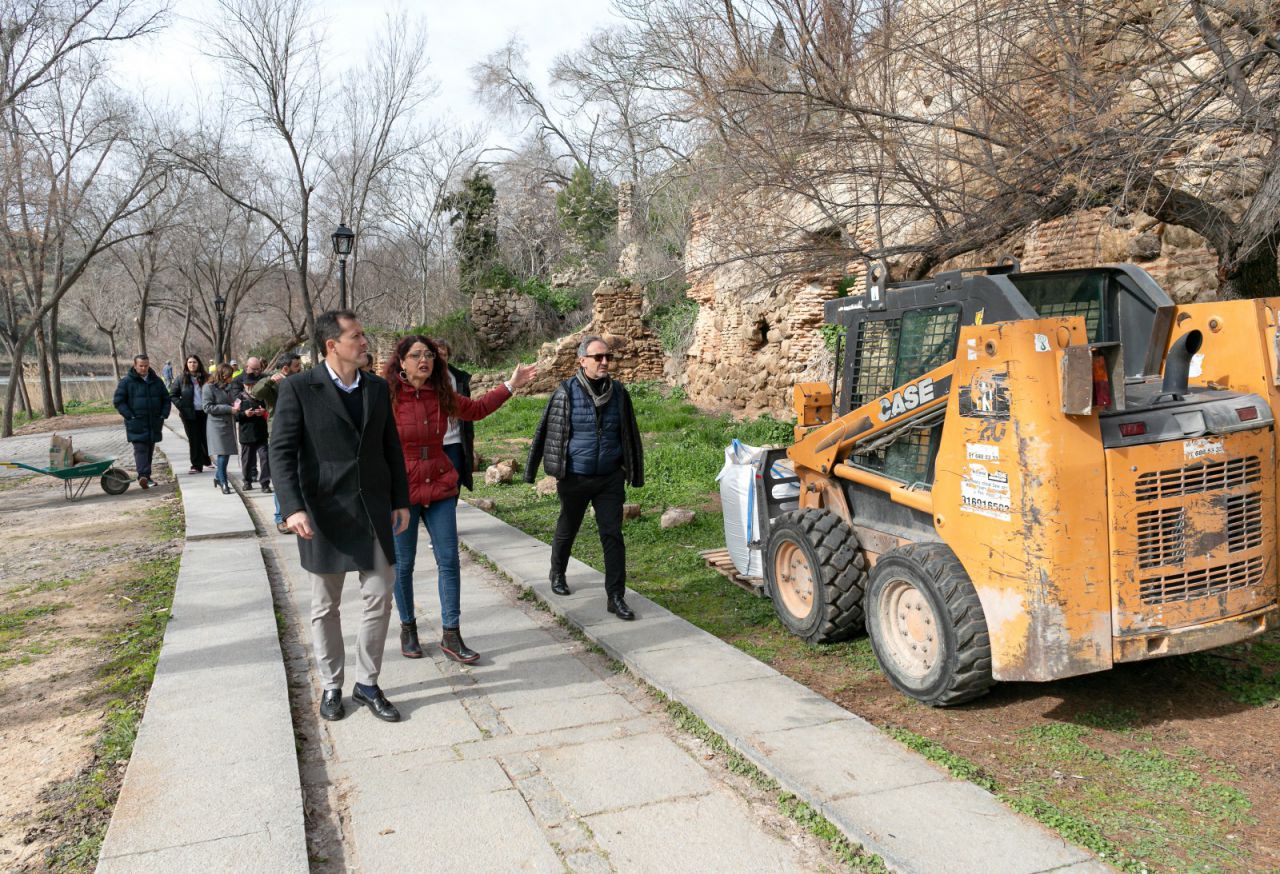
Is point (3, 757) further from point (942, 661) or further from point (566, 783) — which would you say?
point (942, 661)

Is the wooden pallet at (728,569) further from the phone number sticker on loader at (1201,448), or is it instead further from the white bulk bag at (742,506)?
the phone number sticker on loader at (1201,448)

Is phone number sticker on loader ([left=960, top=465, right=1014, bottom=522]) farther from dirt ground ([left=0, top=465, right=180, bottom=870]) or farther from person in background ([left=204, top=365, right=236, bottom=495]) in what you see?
person in background ([left=204, top=365, right=236, bottom=495])

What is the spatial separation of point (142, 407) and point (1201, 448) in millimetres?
12467

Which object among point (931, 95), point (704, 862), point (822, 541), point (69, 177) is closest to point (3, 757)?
point (704, 862)

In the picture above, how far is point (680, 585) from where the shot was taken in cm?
696

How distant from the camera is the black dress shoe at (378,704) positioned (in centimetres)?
436

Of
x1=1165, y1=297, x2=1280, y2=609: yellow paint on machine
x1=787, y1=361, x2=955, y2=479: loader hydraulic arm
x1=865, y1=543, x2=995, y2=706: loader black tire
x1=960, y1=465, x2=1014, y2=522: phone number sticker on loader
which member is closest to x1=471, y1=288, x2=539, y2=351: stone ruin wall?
x1=787, y1=361, x2=955, y2=479: loader hydraulic arm

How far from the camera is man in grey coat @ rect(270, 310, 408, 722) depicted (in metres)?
4.22

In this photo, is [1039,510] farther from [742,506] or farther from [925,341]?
[742,506]

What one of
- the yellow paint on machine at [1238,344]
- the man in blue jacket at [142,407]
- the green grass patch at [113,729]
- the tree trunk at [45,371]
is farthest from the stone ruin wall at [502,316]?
the yellow paint on machine at [1238,344]

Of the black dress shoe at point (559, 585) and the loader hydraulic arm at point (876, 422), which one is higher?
the loader hydraulic arm at point (876, 422)

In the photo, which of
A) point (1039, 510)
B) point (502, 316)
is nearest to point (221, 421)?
point (1039, 510)

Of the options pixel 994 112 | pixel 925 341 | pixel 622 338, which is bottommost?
pixel 925 341

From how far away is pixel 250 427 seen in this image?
11.3 m
